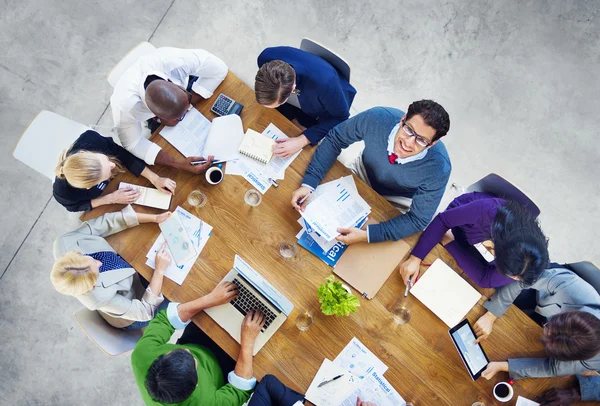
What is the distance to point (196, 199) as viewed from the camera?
2.17m

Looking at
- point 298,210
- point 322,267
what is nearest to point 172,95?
point 298,210

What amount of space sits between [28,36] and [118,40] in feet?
2.30

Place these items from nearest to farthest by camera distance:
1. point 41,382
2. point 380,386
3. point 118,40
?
point 380,386, point 41,382, point 118,40

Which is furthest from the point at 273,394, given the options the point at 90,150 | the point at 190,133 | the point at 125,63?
the point at 125,63

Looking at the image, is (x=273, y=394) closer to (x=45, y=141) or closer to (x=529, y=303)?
(x=529, y=303)

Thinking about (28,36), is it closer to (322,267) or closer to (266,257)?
(266,257)

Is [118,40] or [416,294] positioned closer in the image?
[416,294]

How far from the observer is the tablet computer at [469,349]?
1.97 m

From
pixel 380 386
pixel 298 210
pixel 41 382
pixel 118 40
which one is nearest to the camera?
pixel 380 386

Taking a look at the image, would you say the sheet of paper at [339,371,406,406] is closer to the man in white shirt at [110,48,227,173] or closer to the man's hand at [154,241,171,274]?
the man's hand at [154,241,171,274]

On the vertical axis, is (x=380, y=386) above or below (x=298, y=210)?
below

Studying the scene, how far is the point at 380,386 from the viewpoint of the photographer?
1995 millimetres

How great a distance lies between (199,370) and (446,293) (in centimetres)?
120

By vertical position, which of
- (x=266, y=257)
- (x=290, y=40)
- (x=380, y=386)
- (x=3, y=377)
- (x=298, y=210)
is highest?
(x=290, y=40)
